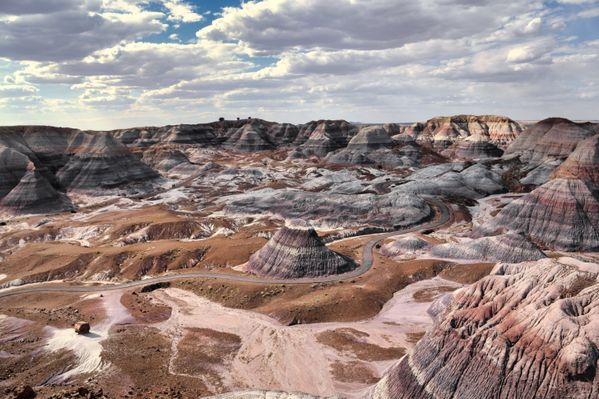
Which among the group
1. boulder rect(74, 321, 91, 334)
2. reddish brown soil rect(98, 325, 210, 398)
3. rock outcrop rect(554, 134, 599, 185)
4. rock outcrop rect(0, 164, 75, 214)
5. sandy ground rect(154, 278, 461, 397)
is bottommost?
sandy ground rect(154, 278, 461, 397)

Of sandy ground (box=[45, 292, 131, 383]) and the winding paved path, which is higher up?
sandy ground (box=[45, 292, 131, 383])

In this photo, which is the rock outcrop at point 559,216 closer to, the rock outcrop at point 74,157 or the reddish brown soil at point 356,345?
the reddish brown soil at point 356,345

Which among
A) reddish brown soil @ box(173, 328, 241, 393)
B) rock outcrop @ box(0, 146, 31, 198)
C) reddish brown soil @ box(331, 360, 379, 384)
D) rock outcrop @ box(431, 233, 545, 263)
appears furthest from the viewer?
rock outcrop @ box(0, 146, 31, 198)

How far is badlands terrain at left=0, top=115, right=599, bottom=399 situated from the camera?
3042 cm

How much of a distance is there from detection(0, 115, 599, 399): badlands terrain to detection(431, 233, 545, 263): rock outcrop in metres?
0.30

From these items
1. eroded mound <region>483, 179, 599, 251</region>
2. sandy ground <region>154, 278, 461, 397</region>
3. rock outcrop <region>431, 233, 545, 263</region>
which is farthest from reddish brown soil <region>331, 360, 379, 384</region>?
eroded mound <region>483, 179, 599, 251</region>

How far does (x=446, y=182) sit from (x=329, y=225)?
59647 mm

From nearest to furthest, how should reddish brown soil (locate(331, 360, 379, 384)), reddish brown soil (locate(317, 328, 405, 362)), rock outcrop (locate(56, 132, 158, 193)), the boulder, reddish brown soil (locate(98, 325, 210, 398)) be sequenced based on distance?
reddish brown soil (locate(98, 325, 210, 398))
reddish brown soil (locate(331, 360, 379, 384))
reddish brown soil (locate(317, 328, 405, 362))
the boulder
rock outcrop (locate(56, 132, 158, 193))

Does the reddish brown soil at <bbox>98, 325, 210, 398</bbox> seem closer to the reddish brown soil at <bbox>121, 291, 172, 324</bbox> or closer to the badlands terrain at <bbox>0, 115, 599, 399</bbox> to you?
the badlands terrain at <bbox>0, 115, 599, 399</bbox>

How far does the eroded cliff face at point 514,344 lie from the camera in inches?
1029

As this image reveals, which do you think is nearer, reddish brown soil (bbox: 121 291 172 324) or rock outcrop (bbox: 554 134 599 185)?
reddish brown soil (bbox: 121 291 172 324)

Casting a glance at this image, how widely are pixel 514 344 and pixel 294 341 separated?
29.8m

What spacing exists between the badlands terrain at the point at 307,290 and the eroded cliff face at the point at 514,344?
4.4 inches

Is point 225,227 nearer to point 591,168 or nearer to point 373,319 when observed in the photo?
point 373,319
